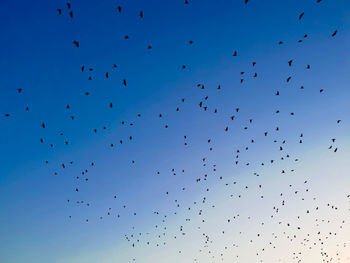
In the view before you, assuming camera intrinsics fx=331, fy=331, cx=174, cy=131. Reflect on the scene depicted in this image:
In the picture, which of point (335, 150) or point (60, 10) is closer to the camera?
point (60, 10)

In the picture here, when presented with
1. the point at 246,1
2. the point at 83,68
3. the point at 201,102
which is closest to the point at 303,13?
the point at 246,1

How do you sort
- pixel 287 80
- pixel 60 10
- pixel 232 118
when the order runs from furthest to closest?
pixel 232 118
pixel 287 80
pixel 60 10

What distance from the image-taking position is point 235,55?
16844mm

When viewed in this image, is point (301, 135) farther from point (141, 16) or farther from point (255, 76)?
point (141, 16)

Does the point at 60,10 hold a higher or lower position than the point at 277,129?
higher

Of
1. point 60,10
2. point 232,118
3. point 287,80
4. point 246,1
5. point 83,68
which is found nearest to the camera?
point 246,1

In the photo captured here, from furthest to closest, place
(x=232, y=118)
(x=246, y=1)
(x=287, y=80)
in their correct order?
(x=232, y=118) → (x=287, y=80) → (x=246, y=1)

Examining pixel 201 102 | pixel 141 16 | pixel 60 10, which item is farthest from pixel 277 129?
pixel 60 10

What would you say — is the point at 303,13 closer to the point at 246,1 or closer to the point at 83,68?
the point at 246,1

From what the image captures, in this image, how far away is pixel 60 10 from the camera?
14.5 metres

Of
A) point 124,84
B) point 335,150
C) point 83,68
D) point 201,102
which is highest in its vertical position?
point 83,68

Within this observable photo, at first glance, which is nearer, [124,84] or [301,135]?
[124,84]

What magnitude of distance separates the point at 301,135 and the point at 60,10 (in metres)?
15.3

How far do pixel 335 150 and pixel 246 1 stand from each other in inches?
453
